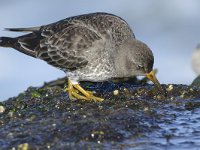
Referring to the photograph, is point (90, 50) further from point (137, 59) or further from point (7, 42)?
point (7, 42)

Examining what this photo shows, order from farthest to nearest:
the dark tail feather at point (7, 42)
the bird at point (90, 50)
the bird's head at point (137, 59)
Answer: the dark tail feather at point (7, 42) < the bird at point (90, 50) < the bird's head at point (137, 59)

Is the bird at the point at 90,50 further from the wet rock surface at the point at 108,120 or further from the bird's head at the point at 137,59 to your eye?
the wet rock surface at the point at 108,120

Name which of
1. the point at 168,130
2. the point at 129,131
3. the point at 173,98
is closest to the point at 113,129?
the point at 129,131

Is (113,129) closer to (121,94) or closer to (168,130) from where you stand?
(168,130)

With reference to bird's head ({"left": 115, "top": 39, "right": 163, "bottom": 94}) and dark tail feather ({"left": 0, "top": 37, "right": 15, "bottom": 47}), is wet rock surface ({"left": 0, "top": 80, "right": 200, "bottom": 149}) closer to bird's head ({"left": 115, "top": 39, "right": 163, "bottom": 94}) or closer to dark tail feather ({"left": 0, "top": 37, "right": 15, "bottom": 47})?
bird's head ({"left": 115, "top": 39, "right": 163, "bottom": 94})

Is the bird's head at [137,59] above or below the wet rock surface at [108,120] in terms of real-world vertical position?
above

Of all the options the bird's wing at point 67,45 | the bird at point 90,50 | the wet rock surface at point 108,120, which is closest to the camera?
the wet rock surface at point 108,120

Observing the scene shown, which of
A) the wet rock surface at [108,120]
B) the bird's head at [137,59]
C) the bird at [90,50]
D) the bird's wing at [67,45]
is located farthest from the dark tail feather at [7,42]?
the bird's head at [137,59]

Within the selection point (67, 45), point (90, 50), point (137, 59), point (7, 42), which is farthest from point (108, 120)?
point (7, 42)
